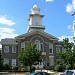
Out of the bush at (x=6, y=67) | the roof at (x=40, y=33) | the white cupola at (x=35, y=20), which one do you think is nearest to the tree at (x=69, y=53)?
the bush at (x=6, y=67)

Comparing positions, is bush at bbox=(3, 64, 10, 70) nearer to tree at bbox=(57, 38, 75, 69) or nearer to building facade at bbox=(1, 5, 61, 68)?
building facade at bbox=(1, 5, 61, 68)

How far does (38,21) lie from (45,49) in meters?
11.2

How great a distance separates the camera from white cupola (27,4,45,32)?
266 ft

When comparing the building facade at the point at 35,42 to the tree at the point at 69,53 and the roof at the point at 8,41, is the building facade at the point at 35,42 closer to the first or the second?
the roof at the point at 8,41

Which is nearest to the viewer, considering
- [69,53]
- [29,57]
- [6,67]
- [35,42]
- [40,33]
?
[69,53]

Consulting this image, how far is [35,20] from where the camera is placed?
81750mm

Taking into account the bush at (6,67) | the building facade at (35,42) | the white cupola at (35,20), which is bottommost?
the bush at (6,67)

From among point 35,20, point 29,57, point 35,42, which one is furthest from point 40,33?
point 29,57

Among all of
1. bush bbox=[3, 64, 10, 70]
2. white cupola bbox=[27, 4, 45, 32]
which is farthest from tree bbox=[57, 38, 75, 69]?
white cupola bbox=[27, 4, 45, 32]

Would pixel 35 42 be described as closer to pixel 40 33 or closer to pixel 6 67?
pixel 40 33

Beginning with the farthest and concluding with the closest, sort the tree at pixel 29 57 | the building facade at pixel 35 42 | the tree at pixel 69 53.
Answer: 1. the building facade at pixel 35 42
2. the tree at pixel 29 57
3. the tree at pixel 69 53

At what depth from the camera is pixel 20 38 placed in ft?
238

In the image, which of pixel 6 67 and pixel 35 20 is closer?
pixel 6 67

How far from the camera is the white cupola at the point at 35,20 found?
8094cm
